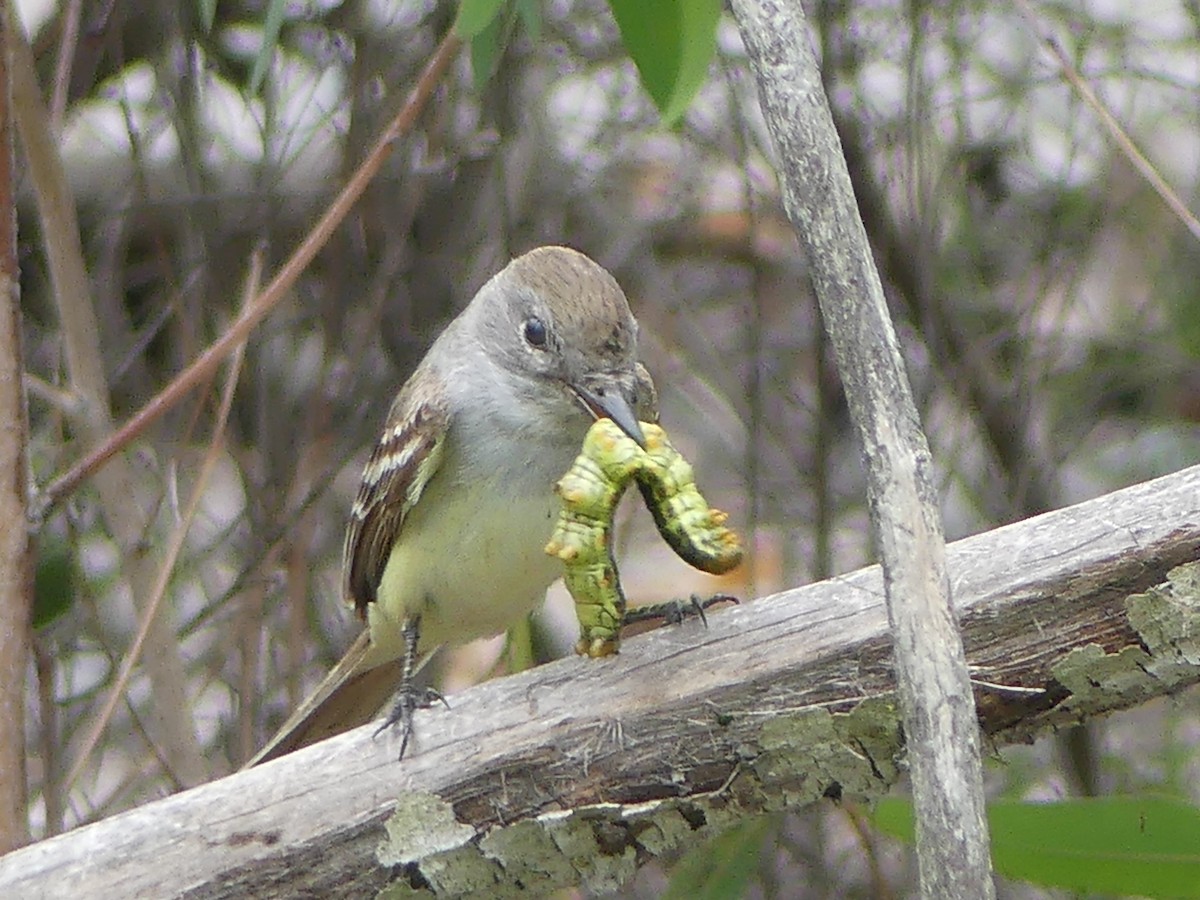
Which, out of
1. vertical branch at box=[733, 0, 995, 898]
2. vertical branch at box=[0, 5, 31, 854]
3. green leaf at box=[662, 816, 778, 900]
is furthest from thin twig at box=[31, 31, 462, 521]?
green leaf at box=[662, 816, 778, 900]

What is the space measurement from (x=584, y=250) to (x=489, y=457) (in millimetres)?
1709

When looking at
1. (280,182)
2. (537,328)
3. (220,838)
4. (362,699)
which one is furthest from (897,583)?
(280,182)

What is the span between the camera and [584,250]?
478 cm

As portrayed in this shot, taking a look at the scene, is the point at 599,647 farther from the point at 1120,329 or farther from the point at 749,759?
the point at 1120,329

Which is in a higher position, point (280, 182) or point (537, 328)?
point (280, 182)

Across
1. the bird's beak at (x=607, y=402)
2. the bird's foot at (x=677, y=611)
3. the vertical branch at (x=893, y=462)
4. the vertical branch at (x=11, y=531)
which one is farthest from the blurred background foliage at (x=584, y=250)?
the vertical branch at (x=893, y=462)

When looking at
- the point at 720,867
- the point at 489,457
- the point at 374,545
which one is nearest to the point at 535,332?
the point at 489,457

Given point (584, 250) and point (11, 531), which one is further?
point (584, 250)

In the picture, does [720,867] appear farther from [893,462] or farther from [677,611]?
[893,462]

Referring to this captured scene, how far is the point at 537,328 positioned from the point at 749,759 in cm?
115

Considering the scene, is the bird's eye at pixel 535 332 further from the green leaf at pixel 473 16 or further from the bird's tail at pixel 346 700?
the green leaf at pixel 473 16

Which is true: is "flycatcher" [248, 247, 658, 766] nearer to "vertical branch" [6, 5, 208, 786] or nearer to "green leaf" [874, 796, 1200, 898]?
"vertical branch" [6, 5, 208, 786]

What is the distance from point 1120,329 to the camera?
5.37 metres

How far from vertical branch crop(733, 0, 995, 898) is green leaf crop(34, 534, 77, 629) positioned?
2.32 metres
